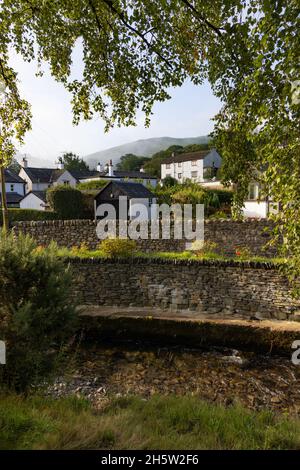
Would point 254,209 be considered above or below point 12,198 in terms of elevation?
below

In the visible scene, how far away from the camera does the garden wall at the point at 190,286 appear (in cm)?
1045

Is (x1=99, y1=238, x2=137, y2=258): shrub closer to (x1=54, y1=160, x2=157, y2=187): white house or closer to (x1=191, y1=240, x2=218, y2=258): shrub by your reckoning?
(x1=191, y1=240, x2=218, y2=258): shrub

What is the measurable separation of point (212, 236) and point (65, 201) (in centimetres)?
1267

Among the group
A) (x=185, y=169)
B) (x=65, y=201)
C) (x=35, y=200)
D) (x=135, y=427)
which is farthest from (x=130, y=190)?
(x=185, y=169)

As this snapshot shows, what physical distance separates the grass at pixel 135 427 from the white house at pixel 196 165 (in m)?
41.5

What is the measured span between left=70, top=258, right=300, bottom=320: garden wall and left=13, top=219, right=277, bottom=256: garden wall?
3.30 metres

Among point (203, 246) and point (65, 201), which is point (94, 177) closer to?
point (65, 201)

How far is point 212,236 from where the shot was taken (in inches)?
598

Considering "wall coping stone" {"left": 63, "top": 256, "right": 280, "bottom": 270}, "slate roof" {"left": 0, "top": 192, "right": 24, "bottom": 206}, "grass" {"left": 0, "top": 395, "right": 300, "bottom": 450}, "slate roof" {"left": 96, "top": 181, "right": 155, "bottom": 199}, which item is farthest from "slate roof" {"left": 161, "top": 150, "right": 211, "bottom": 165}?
"grass" {"left": 0, "top": 395, "right": 300, "bottom": 450}

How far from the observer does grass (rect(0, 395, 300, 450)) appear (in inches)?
120

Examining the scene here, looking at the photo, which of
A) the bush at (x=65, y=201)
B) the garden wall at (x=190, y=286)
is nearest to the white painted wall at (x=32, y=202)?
the bush at (x=65, y=201)

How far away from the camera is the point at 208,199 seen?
72.9 feet

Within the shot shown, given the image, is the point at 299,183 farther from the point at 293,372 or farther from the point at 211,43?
the point at 293,372

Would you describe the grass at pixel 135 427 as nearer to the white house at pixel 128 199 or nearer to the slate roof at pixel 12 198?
the white house at pixel 128 199
